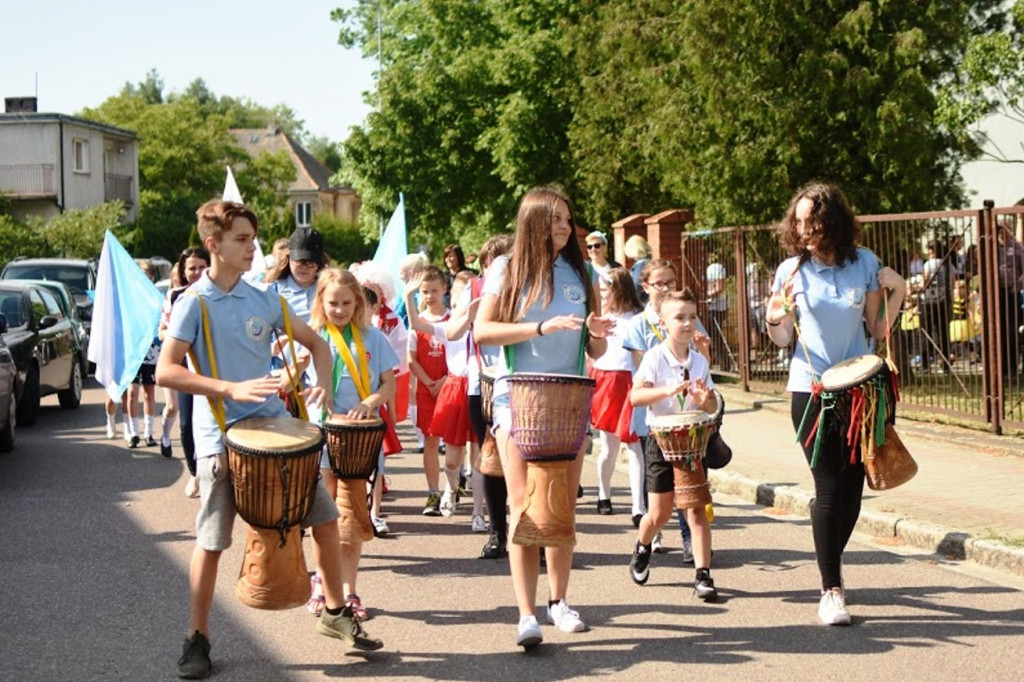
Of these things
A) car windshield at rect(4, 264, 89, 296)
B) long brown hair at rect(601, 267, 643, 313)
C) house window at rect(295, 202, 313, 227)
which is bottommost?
long brown hair at rect(601, 267, 643, 313)

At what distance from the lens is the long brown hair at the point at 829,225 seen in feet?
23.6

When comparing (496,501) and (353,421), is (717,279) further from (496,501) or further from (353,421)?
(353,421)

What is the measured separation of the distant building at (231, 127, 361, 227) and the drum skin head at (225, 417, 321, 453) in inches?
4055

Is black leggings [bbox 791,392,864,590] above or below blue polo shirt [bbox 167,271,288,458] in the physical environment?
below

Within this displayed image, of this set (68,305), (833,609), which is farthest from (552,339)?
(68,305)

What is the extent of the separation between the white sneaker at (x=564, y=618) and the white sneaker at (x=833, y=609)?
1.16 metres

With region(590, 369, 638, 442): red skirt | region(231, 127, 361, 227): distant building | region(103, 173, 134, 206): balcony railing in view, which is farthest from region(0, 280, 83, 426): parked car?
region(231, 127, 361, 227): distant building

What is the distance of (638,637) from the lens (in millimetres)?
7031

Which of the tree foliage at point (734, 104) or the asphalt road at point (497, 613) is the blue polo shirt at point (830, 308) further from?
the tree foliage at point (734, 104)

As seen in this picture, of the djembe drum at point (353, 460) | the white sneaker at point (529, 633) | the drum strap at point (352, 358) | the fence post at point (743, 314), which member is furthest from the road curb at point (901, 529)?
the fence post at point (743, 314)

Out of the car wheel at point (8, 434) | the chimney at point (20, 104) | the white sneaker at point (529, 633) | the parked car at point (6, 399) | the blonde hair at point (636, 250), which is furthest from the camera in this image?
the chimney at point (20, 104)

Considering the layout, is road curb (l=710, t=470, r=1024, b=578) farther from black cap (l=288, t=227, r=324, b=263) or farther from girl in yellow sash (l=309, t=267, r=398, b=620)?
black cap (l=288, t=227, r=324, b=263)

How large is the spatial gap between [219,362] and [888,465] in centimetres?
312

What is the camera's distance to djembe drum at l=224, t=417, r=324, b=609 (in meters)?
6.11
